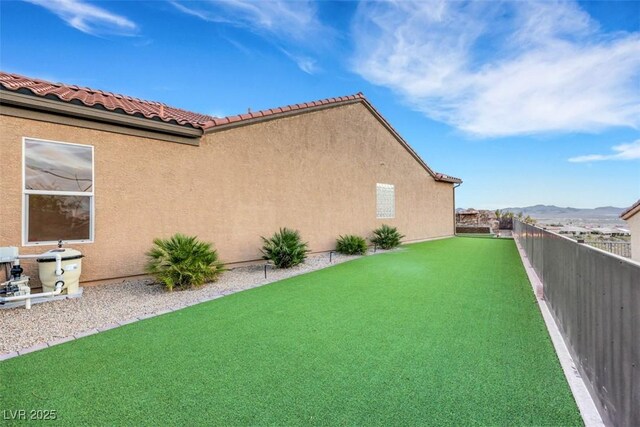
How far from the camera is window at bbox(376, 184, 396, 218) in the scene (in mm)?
15250

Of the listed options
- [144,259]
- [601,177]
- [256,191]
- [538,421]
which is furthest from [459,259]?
[601,177]

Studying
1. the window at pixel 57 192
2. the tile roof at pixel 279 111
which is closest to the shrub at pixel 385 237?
the tile roof at pixel 279 111

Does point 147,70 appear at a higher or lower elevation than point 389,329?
higher

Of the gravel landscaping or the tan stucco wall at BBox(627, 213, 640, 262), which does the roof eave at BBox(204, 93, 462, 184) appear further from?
the tan stucco wall at BBox(627, 213, 640, 262)

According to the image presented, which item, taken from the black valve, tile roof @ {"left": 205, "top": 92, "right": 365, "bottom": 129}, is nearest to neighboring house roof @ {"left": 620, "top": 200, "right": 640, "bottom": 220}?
tile roof @ {"left": 205, "top": 92, "right": 365, "bottom": 129}

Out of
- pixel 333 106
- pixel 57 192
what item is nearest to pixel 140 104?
pixel 57 192

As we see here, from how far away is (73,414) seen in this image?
8.43ft

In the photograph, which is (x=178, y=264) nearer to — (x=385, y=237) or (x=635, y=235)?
(x=385, y=237)

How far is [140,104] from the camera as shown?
9.26 m

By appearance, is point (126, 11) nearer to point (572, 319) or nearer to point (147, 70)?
point (147, 70)

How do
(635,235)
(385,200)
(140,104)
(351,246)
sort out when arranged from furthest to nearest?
(385,200)
(635,235)
(351,246)
(140,104)

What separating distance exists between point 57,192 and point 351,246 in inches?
363

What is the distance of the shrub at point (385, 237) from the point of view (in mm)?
14289

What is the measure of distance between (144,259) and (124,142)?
286cm
